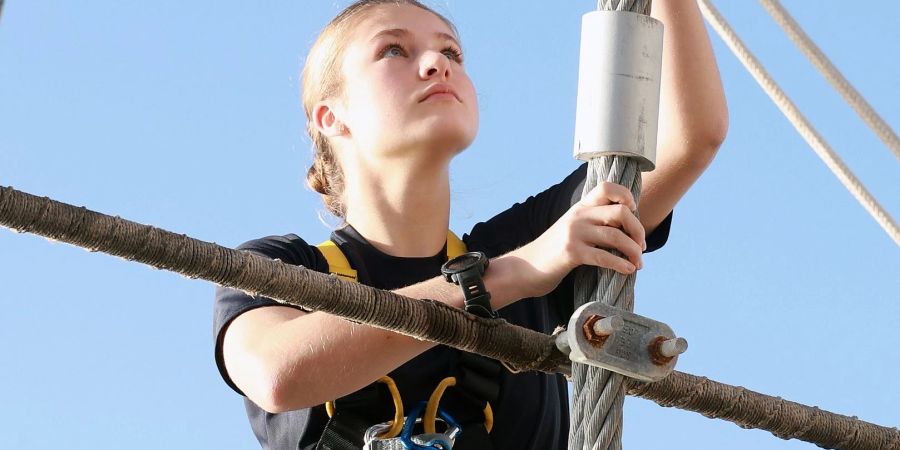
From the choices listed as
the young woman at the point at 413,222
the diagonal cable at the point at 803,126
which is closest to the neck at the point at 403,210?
the young woman at the point at 413,222

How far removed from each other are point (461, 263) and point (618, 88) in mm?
474

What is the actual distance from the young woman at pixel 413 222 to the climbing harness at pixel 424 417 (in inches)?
2.0

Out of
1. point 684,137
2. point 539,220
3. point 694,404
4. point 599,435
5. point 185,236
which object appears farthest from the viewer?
point 539,220

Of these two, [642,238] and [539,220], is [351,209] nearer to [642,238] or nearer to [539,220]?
[539,220]

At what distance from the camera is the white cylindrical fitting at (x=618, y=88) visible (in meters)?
2.62

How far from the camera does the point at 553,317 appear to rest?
372cm

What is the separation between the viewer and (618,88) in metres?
2.62

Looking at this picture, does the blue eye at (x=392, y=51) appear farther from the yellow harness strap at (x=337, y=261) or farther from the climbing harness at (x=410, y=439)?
the climbing harness at (x=410, y=439)

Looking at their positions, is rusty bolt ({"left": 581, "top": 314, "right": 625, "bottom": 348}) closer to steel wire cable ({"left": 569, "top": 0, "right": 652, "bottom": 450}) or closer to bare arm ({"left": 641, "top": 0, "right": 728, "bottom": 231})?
steel wire cable ({"left": 569, "top": 0, "right": 652, "bottom": 450})

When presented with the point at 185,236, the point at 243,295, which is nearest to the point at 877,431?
the point at 243,295

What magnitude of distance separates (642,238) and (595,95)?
261 millimetres

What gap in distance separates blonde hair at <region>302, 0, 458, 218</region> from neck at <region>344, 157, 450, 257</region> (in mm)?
247

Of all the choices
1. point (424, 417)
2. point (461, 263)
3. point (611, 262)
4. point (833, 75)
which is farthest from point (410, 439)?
point (833, 75)

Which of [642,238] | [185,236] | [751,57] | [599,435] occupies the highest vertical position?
[751,57]
